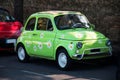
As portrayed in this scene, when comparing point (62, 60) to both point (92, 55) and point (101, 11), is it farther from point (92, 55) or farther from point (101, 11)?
point (101, 11)

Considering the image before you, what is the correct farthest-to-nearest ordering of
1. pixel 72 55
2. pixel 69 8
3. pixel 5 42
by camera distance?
pixel 69 8
pixel 5 42
pixel 72 55

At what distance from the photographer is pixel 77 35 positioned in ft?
39.9

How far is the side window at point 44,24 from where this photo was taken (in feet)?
42.9

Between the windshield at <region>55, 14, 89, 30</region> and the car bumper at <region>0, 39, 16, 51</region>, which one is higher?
the windshield at <region>55, 14, 89, 30</region>

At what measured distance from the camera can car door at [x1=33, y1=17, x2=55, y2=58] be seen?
41.9 ft

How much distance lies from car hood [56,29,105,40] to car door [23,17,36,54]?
4.88 feet

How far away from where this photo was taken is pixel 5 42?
1568cm

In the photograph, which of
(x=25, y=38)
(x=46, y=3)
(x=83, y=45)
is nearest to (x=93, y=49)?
(x=83, y=45)

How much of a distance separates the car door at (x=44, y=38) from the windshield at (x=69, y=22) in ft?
0.91

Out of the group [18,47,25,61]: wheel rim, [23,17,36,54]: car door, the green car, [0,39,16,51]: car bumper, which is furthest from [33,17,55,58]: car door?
[0,39,16,51]: car bumper

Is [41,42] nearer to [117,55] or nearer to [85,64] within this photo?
[85,64]

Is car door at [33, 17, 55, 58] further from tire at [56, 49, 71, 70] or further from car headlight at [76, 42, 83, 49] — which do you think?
car headlight at [76, 42, 83, 49]

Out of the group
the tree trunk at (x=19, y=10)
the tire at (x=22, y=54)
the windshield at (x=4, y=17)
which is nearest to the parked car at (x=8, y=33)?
the windshield at (x=4, y=17)

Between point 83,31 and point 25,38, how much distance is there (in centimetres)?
238
